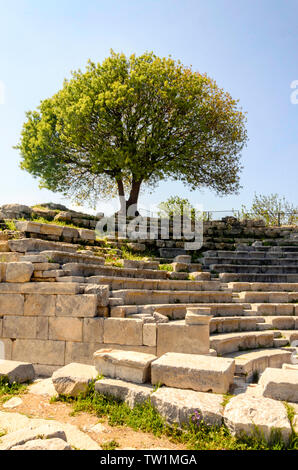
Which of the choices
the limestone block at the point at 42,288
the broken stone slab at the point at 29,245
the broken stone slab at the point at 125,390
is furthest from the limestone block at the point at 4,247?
the broken stone slab at the point at 125,390

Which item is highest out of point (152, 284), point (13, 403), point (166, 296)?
point (152, 284)

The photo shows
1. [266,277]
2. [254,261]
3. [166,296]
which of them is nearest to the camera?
[166,296]

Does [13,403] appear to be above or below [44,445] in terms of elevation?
below

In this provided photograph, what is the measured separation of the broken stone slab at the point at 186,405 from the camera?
3553mm

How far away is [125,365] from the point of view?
15.7 ft

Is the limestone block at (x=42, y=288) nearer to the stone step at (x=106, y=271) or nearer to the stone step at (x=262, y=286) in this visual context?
the stone step at (x=106, y=271)

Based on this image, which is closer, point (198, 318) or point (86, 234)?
point (198, 318)

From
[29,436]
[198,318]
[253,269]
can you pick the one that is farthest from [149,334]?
[253,269]

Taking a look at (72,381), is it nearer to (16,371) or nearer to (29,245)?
(16,371)

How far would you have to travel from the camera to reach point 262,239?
17.5m

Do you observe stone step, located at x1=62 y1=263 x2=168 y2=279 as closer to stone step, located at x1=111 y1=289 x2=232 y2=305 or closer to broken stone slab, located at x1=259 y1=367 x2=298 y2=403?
stone step, located at x1=111 y1=289 x2=232 y2=305

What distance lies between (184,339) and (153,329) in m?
0.65

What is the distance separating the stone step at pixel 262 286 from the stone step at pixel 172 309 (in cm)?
170

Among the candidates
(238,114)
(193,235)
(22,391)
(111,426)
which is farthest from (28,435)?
(238,114)
